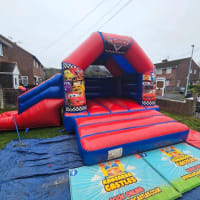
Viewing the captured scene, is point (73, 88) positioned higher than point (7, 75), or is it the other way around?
point (7, 75)

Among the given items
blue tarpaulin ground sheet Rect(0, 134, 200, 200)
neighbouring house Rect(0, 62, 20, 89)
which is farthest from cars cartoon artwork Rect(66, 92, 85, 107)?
neighbouring house Rect(0, 62, 20, 89)

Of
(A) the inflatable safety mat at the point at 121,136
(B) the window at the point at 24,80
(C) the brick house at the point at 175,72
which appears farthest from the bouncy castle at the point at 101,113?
(C) the brick house at the point at 175,72

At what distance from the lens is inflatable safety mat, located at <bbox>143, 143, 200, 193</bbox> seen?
4.40 feet

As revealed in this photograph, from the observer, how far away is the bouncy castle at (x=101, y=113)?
1.67 metres

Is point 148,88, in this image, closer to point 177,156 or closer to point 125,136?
point 177,156

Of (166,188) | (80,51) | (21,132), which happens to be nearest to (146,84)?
(80,51)

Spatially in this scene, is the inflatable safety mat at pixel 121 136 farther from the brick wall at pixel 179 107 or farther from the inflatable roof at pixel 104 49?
the brick wall at pixel 179 107

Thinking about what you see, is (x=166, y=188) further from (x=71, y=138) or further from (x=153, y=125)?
(x=71, y=138)

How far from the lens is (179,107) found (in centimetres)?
414

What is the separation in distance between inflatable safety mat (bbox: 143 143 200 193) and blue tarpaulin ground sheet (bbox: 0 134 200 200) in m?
0.10

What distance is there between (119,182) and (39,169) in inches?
45.8

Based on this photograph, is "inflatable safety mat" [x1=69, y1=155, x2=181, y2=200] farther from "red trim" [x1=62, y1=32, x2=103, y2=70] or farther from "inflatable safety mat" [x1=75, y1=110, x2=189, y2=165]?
"red trim" [x1=62, y1=32, x2=103, y2=70]

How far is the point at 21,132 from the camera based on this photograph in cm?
275

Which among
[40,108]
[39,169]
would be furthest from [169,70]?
[39,169]
